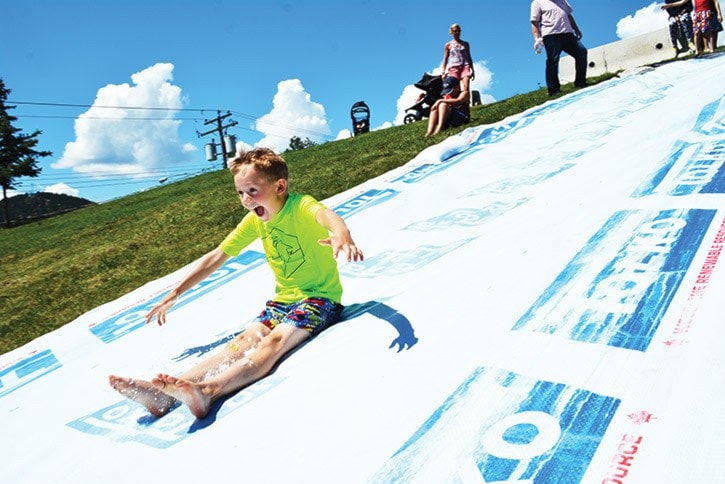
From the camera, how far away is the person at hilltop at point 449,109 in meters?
7.04

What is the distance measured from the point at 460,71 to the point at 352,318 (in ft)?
20.3

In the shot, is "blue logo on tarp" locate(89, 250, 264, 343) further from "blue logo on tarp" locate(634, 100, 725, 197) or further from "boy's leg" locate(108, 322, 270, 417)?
"blue logo on tarp" locate(634, 100, 725, 197)

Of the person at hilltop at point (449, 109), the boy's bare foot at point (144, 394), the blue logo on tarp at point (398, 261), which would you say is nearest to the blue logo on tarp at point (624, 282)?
the blue logo on tarp at point (398, 261)

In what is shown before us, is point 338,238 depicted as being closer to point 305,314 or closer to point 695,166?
point 305,314

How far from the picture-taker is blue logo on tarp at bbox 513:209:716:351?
64.5 inches

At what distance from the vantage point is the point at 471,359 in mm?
1676

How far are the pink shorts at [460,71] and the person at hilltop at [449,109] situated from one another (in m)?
0.22

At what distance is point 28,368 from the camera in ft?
9.63

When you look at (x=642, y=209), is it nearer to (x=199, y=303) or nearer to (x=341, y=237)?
(x=341, y=237)

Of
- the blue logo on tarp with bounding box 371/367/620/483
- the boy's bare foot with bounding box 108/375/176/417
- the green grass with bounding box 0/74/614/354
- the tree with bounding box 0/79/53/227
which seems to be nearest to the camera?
the blue logo on tarp with bounding box 371/367/620/483

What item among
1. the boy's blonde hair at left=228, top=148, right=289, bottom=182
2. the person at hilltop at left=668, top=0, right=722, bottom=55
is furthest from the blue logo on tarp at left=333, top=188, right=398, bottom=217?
the person at hilltop at left=668, top=0, right=722, bottom=55

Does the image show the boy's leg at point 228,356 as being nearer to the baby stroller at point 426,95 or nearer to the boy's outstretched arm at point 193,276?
the boy's outstretched arm at point 193,276

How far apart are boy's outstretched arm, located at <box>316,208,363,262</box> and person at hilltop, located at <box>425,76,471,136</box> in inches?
209

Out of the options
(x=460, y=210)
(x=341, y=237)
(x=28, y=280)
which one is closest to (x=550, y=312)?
(x=341, y=237)
